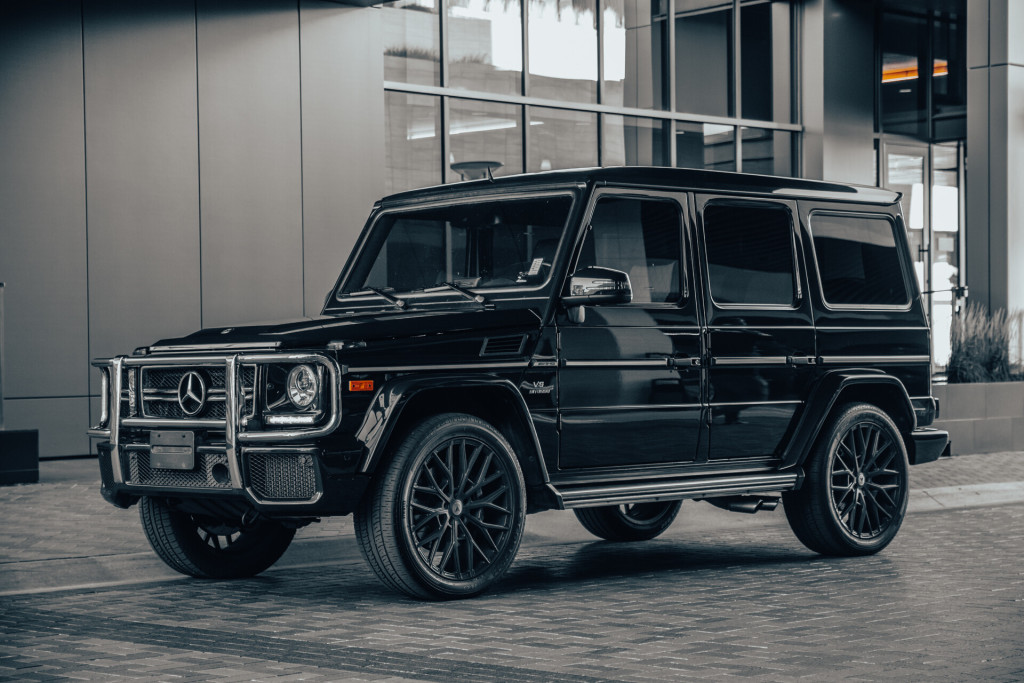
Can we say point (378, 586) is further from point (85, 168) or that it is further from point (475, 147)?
point (475, 147)

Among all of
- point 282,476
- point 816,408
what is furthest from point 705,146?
point 282,476

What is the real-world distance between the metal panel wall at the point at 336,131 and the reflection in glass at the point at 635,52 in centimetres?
426

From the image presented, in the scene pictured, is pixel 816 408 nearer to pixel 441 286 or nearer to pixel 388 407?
pixel 441 286

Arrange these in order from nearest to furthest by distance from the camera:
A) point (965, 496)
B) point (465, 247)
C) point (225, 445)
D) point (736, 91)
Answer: point (225, 445), point (465, 247), point (965, 496), point (736, 91)

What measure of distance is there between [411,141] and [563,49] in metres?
3.03

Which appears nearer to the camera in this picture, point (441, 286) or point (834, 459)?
point (441, 286)

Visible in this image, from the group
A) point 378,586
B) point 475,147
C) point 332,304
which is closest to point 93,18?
point 475,147

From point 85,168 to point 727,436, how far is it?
29.0 feet

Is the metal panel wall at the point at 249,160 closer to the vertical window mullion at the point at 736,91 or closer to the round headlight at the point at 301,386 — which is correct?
the vertical window mullion at the point at 736,91

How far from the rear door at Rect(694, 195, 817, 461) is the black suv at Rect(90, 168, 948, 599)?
0.02 metres

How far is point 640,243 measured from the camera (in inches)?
309

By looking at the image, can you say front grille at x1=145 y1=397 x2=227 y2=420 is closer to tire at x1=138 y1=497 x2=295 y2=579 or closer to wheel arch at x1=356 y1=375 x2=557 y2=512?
tire at x1=138 y1=497 x2=295 y2=579

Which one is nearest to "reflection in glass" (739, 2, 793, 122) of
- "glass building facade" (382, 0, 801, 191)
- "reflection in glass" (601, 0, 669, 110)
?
"glass building facade" (382, 0, 801, 191)

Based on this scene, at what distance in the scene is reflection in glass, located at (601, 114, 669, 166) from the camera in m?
19.7
